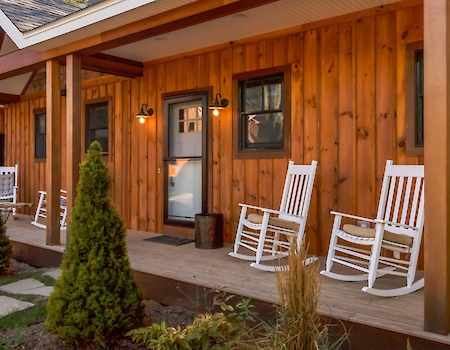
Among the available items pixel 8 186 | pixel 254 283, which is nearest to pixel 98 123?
pixel 8 186

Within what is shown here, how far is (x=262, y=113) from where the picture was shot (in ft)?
14.6

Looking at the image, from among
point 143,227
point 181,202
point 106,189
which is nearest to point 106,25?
point 106,189

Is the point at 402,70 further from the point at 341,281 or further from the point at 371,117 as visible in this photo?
the point at 341,281

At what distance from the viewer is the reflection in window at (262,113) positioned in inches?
171

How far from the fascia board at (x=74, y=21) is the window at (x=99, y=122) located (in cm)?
176

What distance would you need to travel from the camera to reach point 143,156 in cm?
558

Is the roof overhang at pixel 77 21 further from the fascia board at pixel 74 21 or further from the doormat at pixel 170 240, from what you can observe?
the doormat at pixel 170 240

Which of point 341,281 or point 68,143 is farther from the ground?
point 68,143

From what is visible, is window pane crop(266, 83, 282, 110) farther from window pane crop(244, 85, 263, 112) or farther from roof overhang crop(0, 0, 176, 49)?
roof overhang crop(0, 0, 176, 49)

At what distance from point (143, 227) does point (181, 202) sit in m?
0.74

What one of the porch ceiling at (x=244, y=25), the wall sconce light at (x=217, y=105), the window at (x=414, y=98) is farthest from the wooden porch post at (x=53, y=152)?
the window at (x=414, y=98)

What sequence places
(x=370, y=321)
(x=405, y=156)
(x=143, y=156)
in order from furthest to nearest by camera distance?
1. (x=143, y=156)
2. (x=405, y=156)
3. (x=370, y=321)

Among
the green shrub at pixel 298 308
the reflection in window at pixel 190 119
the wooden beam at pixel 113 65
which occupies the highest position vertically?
the wooden beam at pixel 113 65

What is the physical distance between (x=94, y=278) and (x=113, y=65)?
11.7ft
